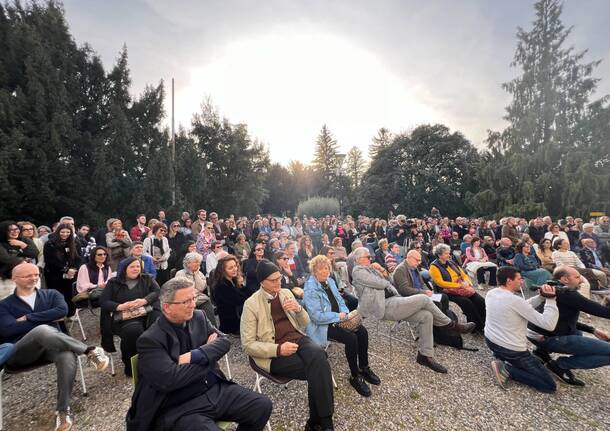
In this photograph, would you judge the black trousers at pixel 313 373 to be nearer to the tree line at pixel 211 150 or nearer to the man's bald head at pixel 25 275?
the man's bald head at pixel 25 275

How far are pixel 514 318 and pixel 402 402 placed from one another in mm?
1744

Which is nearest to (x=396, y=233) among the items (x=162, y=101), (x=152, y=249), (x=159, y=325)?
(x=152, y=249)

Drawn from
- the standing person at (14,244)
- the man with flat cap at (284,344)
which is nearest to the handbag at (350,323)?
the man with flat cap at (284,344)

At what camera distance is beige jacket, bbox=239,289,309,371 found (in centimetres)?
290

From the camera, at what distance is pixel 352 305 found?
5207 mm

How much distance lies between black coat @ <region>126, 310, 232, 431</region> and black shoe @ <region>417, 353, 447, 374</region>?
3144 mm

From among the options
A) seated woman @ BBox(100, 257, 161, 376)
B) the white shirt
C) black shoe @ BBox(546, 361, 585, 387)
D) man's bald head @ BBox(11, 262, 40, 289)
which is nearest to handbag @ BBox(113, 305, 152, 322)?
seated woman @ BBox(100, 257, 161, 376)

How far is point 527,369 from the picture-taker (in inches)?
137

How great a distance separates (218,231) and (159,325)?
722cm

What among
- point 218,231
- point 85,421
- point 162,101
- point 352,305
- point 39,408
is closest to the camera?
point 85,421

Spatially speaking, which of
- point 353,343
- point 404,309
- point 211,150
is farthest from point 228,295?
point 211,150

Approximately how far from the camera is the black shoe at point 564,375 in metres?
3.55

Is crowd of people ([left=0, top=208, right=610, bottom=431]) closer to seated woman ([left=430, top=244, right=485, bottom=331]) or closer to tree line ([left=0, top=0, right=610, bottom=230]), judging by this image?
seated woman ([left=430, top=244, right=485, bottom=331])

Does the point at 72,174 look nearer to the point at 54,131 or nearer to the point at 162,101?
the point at 54,131
